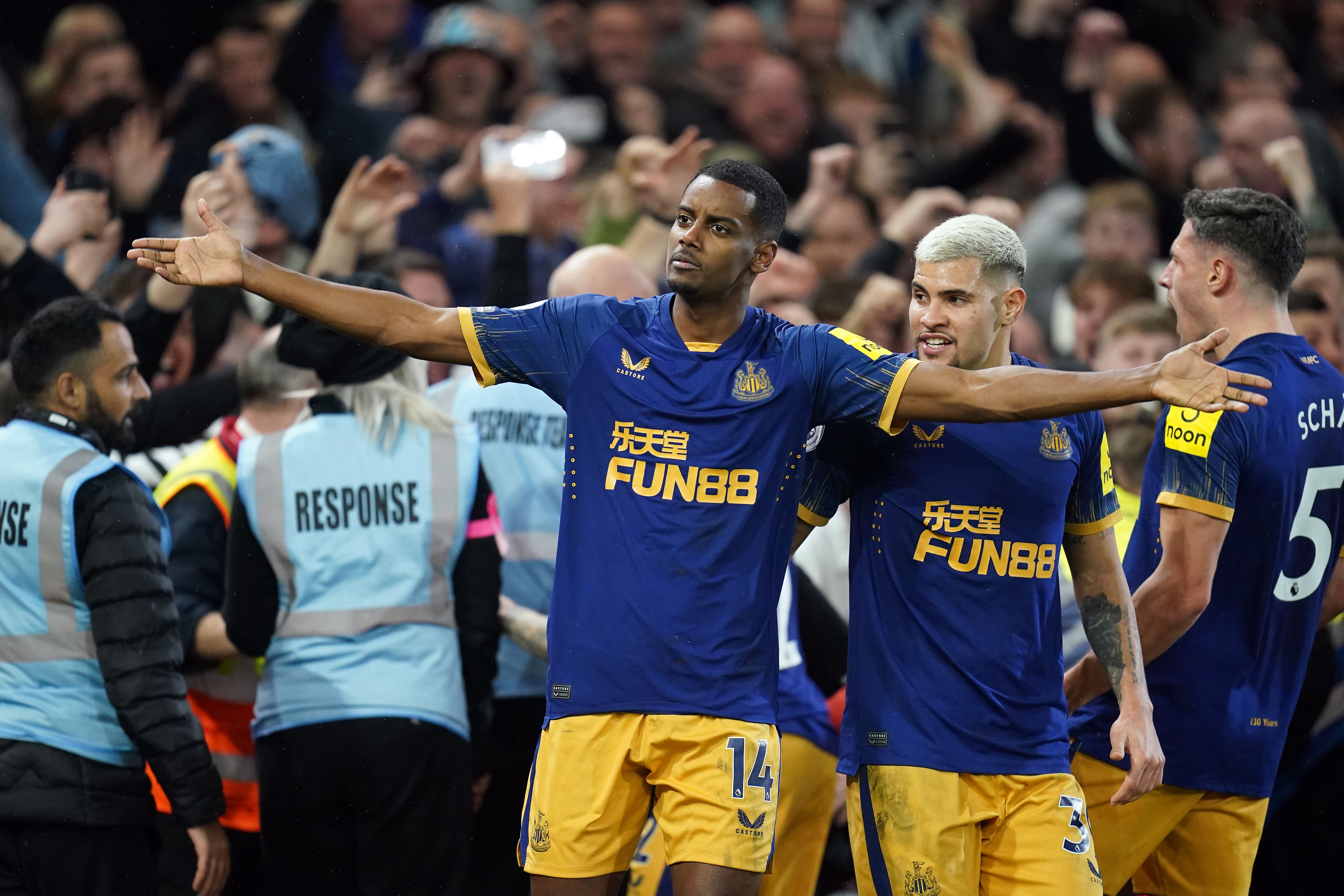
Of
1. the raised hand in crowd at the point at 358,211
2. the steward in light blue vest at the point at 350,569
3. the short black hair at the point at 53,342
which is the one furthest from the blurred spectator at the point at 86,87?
the steward in light blue vest at the point at 350,569

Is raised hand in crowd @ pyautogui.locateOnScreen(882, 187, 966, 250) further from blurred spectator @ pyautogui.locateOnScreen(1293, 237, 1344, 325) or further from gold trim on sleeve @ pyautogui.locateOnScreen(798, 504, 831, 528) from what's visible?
gold trim on sleeve @ pyautogui.locateOnScreen(798, 504, 831, 528)

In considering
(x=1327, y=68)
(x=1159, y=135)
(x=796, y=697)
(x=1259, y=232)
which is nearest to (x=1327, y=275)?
(x=1259, y=232)

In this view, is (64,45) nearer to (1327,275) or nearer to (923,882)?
(1327,275)

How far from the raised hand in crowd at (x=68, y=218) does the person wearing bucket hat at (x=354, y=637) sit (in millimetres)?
2500

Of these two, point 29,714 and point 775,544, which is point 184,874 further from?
point 775,544

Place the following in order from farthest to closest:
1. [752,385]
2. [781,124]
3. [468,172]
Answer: [781,124] → [468,172] → [752,385]

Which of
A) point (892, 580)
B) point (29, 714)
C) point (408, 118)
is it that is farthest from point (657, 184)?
point (408, 118)

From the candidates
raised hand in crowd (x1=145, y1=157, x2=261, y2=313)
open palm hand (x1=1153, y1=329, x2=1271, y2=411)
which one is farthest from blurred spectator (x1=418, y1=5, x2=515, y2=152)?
open palm hand (x1=1153, y1=329, x2=1271, y2=411)

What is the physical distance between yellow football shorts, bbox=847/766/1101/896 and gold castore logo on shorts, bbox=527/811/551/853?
927 mm

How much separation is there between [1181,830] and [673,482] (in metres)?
2.19

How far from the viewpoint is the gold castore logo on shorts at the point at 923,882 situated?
3879 mm

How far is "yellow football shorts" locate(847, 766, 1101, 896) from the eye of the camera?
12.7 ft

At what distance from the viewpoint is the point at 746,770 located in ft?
11.9

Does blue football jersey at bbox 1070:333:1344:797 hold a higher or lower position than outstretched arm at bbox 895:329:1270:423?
lower
